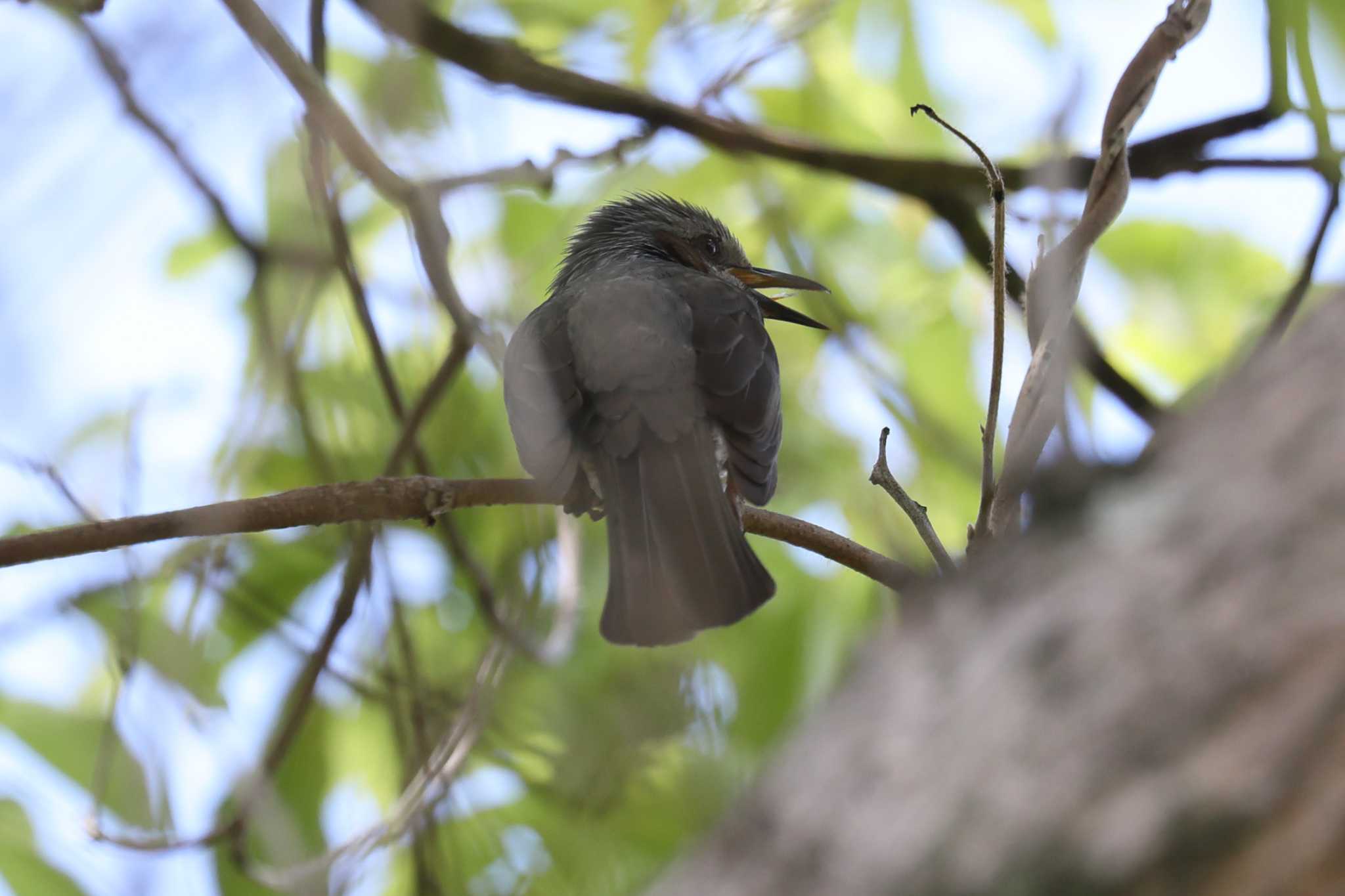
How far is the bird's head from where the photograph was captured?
464cm

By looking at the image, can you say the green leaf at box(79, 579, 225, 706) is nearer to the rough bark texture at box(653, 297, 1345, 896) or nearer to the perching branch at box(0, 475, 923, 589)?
the perching branch at box(0, 475, 923, 589)

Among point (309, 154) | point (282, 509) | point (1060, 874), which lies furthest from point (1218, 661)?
point (309, 154)

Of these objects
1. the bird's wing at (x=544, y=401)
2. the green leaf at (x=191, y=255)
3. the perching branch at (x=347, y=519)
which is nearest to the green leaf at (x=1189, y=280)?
the bird's wing at (x=544, y=401)

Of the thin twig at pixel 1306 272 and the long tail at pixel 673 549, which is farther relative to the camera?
the long tail at pixel 673 549

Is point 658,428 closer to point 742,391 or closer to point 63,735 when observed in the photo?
point 742,391

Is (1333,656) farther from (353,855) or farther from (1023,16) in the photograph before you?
(1023,16)

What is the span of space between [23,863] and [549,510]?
1788 millimetres

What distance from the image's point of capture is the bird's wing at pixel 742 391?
3594mm

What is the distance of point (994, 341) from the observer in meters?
2.29

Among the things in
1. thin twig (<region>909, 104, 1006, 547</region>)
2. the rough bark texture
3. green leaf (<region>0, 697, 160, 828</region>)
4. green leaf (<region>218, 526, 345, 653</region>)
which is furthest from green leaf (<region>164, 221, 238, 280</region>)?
the rough bark texture

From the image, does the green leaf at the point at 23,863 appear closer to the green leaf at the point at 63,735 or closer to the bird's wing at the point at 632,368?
the green leaf at the point at 63,735

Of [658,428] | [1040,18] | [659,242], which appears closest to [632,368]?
[658,428]

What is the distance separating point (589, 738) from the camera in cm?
354

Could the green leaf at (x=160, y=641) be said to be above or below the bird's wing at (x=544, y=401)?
below
